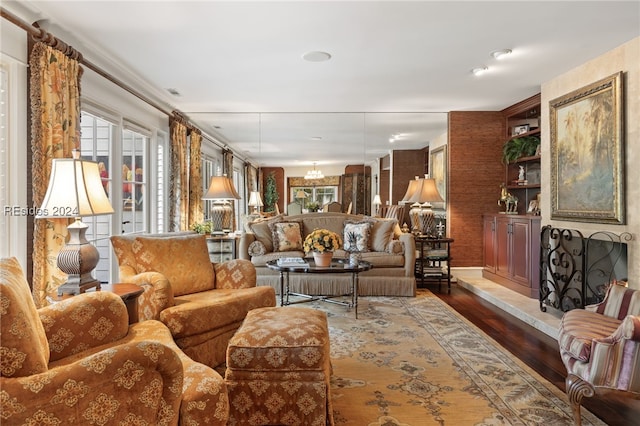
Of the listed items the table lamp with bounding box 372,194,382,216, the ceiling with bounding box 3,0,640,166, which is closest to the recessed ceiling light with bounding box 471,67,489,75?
the ceiling with bounding box 3,0,640,166

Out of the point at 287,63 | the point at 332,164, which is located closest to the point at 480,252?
the point at 332,164

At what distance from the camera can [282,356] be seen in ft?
6.79

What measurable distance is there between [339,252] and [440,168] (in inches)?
93.1

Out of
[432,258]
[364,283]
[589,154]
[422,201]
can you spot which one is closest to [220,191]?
[364,283]

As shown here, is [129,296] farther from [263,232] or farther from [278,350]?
[263,232]

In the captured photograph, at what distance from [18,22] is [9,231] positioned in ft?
4.60

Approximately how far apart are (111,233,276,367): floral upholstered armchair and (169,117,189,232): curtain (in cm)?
233

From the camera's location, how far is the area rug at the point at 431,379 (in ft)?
7.33

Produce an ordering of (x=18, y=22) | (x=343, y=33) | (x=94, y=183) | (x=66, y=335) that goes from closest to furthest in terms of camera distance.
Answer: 1. (x=66, y=335)
2. (x=94, y=183)
3. (x=18, y=22)
4. (x=343, y=33)

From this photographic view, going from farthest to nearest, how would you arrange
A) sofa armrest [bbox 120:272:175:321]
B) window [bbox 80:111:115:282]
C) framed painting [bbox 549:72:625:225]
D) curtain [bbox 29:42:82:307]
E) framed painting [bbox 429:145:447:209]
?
framed painting [bbox 429:145:447:209] < window [bbox 80:111:115:282] < framed painting [bbox 549:72:625:225] < curtain [bbox 29:42:82:307] < sofa armrest [bbox 120:272:175:321]

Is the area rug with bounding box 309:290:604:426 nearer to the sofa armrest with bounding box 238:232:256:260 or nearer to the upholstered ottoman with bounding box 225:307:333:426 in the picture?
the upholstered ottoman with bounding box 225:307:333:426

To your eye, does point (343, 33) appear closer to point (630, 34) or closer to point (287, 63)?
point (287, 63)

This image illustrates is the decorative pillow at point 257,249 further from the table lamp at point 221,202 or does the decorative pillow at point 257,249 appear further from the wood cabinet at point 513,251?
the wood cabinet at point 513,251

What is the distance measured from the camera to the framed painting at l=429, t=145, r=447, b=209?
6449 millimetres
